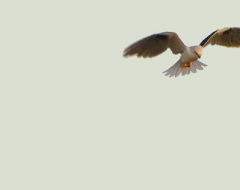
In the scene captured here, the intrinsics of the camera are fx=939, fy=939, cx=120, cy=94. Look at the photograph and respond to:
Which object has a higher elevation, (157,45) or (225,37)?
(225,37)

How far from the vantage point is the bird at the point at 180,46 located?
1462 cm

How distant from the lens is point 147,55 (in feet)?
48.5

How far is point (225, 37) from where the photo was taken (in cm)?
1570

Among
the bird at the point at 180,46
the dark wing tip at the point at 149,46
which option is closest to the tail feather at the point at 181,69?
→ the bird at the point at 180,46

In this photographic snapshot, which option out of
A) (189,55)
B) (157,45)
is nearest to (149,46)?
(157,45)

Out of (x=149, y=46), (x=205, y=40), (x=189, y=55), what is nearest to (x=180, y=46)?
(x=189, y=55)

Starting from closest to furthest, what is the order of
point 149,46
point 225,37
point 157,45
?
point 149,46, point 157,45, point 225,37

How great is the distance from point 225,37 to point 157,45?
1434 mm

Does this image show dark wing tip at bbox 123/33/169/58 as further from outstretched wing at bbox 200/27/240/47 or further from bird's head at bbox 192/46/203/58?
outstretched wing at bbox 200/27/240/47

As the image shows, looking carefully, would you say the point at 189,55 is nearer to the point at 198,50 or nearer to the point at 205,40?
the point at 198,50

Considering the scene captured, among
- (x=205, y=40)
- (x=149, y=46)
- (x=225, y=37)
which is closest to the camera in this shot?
(x=149, y=46)

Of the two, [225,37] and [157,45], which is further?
[225,37]

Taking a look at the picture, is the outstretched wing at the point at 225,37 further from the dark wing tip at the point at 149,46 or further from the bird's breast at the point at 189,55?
the dark wing tip at the point at 149,46

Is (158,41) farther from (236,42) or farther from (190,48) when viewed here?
(236,42)
